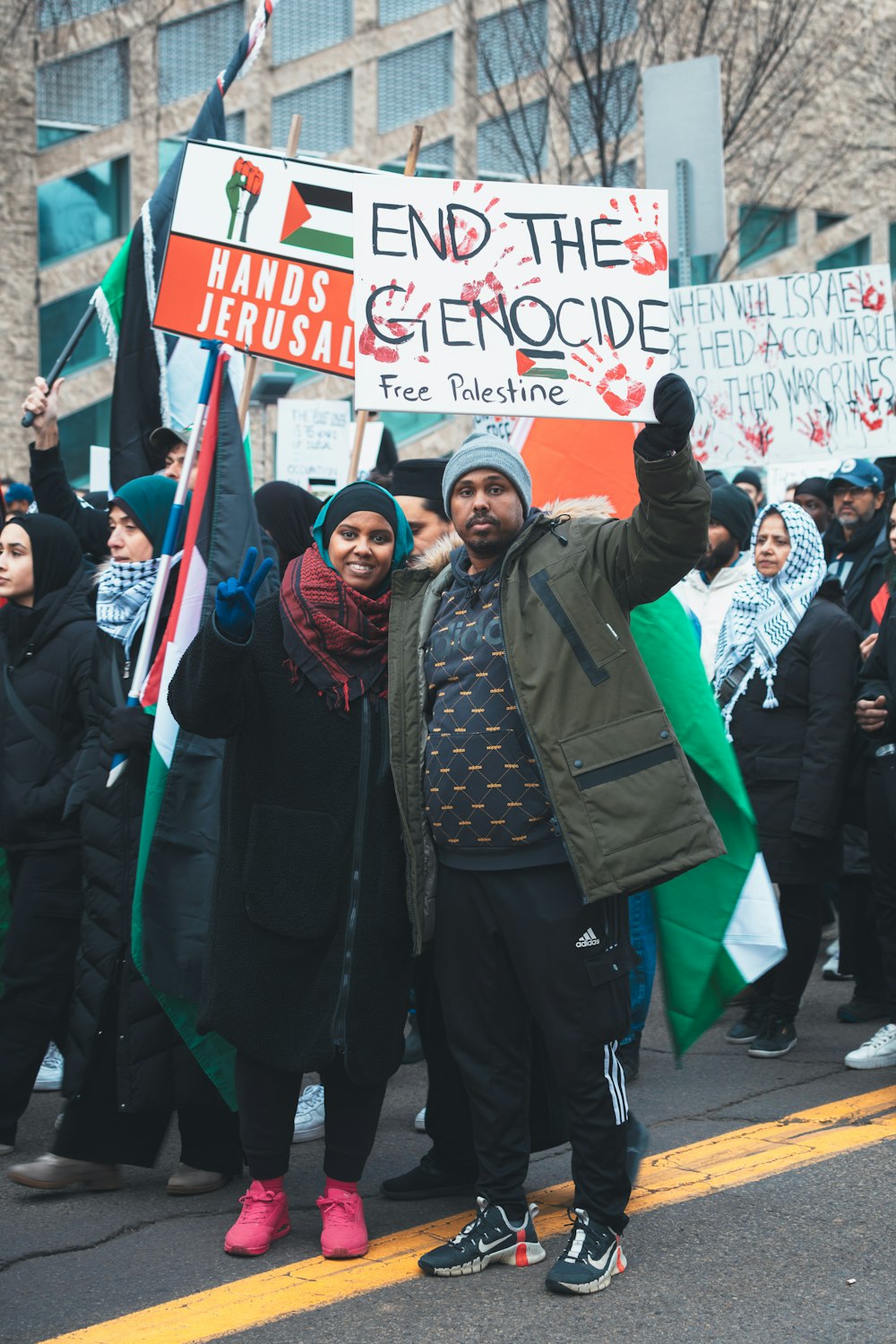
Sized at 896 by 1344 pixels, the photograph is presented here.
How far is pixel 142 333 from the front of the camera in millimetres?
6484

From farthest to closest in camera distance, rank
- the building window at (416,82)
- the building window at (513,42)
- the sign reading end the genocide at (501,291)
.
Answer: the building window at (416,82), the building window at (513,42), the sign reading end the genocide at (501,291)

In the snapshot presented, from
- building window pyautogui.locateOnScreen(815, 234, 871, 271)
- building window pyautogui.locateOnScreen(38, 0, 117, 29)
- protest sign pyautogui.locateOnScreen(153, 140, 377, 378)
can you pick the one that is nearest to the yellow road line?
protest sign pyautogui.locateOnScreen(153, 140, 377, 378)

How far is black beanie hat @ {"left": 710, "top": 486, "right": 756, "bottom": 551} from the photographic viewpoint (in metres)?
7.29

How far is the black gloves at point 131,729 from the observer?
464cm

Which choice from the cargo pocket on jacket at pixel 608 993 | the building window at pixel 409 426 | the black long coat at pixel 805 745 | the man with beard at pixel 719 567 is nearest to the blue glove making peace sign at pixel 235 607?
the cargo pocket on jacket at pixel 608 993

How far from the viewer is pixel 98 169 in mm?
19938

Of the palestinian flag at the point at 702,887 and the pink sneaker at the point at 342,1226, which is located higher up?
the palestinian flag at the point at 702,887

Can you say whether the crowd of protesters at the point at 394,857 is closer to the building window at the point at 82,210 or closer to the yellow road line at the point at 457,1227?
the yellow road line at the point at 457,1227

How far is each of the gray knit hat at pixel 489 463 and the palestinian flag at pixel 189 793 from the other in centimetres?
94

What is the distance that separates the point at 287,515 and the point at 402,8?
18015mm

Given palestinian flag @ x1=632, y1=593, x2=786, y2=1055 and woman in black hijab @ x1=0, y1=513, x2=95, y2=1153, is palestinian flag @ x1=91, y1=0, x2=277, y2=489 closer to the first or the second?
woman in black hijab @ x1=0, y1=513, x2=95, y2=1153

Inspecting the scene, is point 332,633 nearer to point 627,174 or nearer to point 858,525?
point 858,525

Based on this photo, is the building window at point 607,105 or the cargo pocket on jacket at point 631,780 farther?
the building window at point 607,105

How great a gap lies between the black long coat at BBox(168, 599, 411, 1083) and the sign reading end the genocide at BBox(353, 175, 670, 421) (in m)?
0.85
